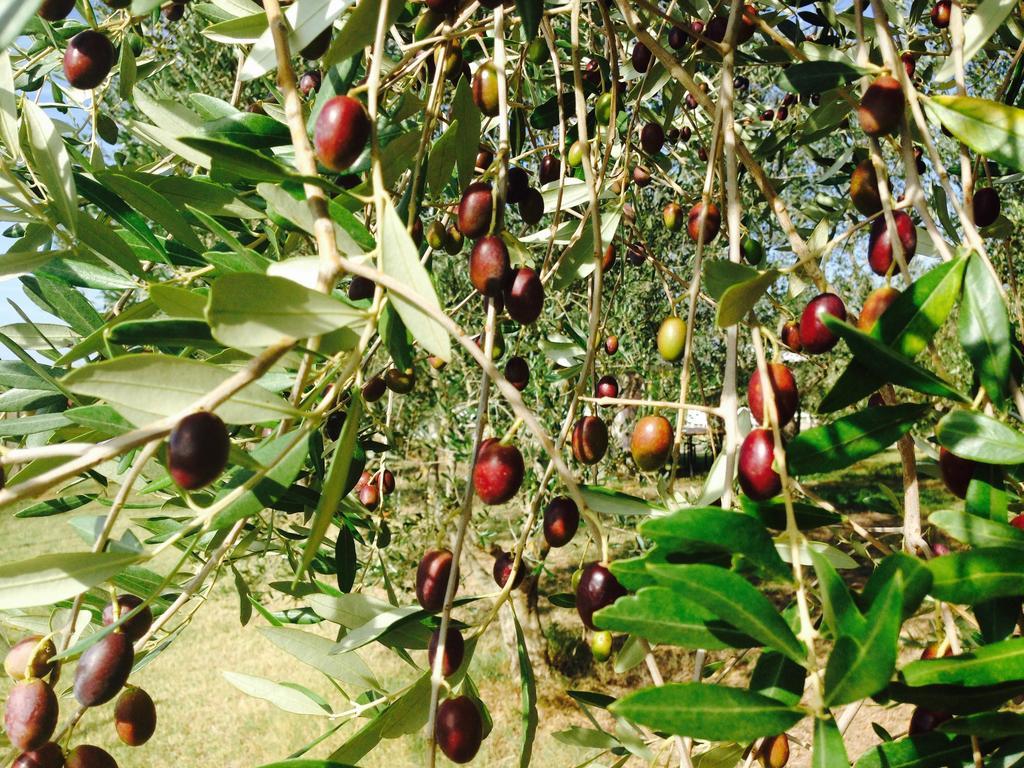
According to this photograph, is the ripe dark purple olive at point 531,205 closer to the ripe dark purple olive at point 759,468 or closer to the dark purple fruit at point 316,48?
the dark purple fruit at point 316,48

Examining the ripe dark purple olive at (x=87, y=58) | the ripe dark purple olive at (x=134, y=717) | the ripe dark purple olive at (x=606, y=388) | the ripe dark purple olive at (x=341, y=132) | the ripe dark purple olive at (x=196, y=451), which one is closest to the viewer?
the ripe dark purple olive at (x=196, y=451)

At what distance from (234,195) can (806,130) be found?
778mm

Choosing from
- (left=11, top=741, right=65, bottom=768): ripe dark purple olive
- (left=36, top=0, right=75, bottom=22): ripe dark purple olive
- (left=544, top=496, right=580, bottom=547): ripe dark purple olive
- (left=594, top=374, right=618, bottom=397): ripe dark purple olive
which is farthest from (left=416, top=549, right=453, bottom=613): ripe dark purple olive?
(left=594, top=374, right=618, bottom=397): ripe dark purple olive

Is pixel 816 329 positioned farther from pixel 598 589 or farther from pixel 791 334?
pixel 791 334

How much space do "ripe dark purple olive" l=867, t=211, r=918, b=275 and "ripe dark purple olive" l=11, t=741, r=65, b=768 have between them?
2.88 feet

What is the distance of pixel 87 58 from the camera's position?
0.95 meters

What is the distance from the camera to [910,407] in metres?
0.60

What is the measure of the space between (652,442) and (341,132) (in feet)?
1.58

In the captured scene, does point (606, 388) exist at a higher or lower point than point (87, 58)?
lower

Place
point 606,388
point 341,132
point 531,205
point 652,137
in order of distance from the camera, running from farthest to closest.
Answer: point 606,388 < point 652,137 < point 531,205 < point 341,132

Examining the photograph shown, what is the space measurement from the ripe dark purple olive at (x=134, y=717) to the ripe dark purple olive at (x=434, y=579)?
317 mm

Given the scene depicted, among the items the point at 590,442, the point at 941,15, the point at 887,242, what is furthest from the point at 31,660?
the point at 941,15

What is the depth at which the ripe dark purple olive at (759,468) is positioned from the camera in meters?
0.58

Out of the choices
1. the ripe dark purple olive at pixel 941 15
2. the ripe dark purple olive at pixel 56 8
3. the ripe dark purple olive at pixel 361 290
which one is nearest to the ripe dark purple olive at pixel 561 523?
the ripe dark purple olive at pixel 361 290
